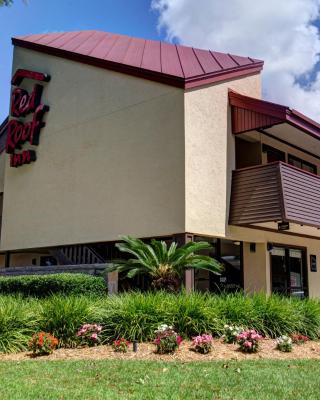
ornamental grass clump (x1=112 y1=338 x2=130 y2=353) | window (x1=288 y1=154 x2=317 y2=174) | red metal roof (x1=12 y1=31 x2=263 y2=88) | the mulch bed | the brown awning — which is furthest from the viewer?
window (x1=288 y1=154 x2=317 y2=174)

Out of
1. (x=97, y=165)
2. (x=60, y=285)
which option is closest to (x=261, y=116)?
(x=97, y=165)

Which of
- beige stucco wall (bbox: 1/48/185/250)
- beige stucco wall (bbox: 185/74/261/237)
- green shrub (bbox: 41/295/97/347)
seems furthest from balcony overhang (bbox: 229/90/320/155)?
green shrub (bbox: 41/295/97/347)

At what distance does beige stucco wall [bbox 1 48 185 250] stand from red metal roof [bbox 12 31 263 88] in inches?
13.6

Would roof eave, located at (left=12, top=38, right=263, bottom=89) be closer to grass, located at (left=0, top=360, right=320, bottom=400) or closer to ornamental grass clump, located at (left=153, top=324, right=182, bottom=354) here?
ornamental grass clump, located at (left=153, top=324, right=182, bottom=354)

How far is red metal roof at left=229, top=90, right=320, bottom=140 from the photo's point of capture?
14227 millimetres

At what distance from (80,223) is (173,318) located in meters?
7.63

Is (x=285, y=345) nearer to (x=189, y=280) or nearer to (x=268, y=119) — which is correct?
(x=189, y=280)

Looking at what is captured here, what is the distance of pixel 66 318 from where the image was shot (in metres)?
9.58

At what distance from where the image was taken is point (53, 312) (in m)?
9.73

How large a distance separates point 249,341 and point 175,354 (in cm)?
146

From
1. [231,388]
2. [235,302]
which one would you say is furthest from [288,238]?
[231,388]

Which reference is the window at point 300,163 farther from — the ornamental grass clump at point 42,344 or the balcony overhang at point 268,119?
the ornamental grass clump at point 42,344

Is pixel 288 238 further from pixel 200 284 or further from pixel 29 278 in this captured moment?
pixel 29 278

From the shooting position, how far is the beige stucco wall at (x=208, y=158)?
13.8 meters
